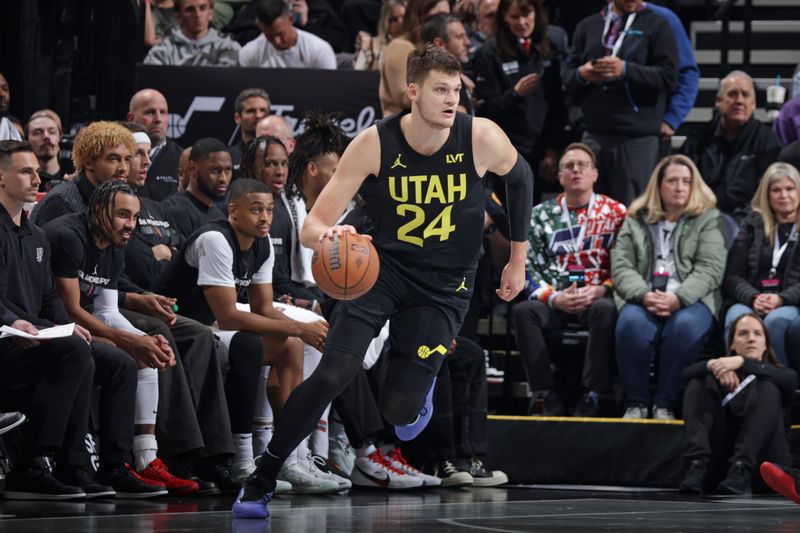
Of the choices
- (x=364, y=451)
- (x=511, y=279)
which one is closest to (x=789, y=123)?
(x=364, y=451)

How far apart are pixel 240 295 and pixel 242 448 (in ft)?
2.93

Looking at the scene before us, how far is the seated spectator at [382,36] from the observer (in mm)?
10422

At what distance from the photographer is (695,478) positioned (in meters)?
8.12

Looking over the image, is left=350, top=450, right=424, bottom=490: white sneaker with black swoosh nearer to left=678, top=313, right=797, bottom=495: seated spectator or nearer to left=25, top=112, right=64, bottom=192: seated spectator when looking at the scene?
left=678, top=313, right=797, bottom=495: seated spectator

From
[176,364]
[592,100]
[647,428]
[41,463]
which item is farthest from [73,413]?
[592,100]

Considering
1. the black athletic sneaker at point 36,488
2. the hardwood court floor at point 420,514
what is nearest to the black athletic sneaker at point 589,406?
the hardwood court floor at point 420,514

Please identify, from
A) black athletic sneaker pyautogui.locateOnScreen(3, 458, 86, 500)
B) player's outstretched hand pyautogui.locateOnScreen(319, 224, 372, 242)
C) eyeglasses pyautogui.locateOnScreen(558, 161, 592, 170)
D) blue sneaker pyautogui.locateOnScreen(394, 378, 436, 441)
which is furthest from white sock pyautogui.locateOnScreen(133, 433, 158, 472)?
eyeglasses pyautogui.locateOnScreen(558, 161, 592, 170)

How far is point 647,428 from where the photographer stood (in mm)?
8625

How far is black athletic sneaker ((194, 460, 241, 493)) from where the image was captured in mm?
7000

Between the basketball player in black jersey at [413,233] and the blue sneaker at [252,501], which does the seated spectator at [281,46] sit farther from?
the blue sneaker at [252,501]

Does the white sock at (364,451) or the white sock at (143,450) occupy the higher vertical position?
the white sock at (143,450)

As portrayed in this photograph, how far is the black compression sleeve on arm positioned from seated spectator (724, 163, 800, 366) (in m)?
3.13

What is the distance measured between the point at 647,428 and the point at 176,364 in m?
3.32

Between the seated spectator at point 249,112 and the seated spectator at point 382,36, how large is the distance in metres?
1.40
